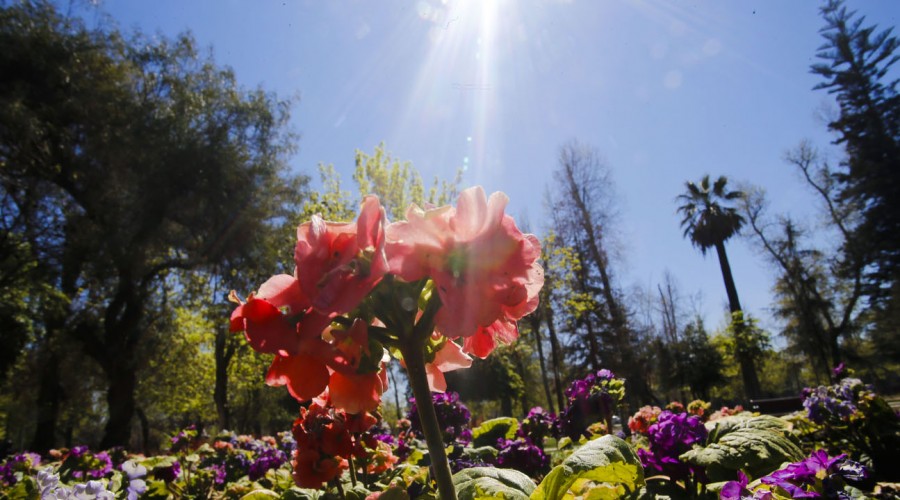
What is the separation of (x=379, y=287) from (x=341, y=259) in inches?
4.7

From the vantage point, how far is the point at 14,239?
12.8 metres

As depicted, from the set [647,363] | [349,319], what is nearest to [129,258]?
[349,319]

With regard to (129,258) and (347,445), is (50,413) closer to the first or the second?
(129,258)

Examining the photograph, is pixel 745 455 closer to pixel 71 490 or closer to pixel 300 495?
pixel 300 495

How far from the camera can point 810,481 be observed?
1.21m

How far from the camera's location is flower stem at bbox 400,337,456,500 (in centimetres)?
101

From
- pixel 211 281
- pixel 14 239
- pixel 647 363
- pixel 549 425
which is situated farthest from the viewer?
pixel 647 363

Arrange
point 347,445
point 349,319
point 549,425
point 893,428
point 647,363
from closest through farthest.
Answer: point 349,319 → point 347,445 → point 893,428 → point 549,425 → point 647,363

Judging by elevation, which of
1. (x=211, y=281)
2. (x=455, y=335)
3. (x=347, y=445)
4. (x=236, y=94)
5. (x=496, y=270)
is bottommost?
(x=347, y=445)

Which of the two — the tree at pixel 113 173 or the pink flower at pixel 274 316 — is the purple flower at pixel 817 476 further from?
the tree at pixel 113 173

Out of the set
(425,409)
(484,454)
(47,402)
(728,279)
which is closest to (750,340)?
(728,279)

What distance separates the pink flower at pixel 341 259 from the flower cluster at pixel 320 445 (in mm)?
881

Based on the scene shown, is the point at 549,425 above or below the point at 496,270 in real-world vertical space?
below

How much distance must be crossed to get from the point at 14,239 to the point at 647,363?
97.9 feet
